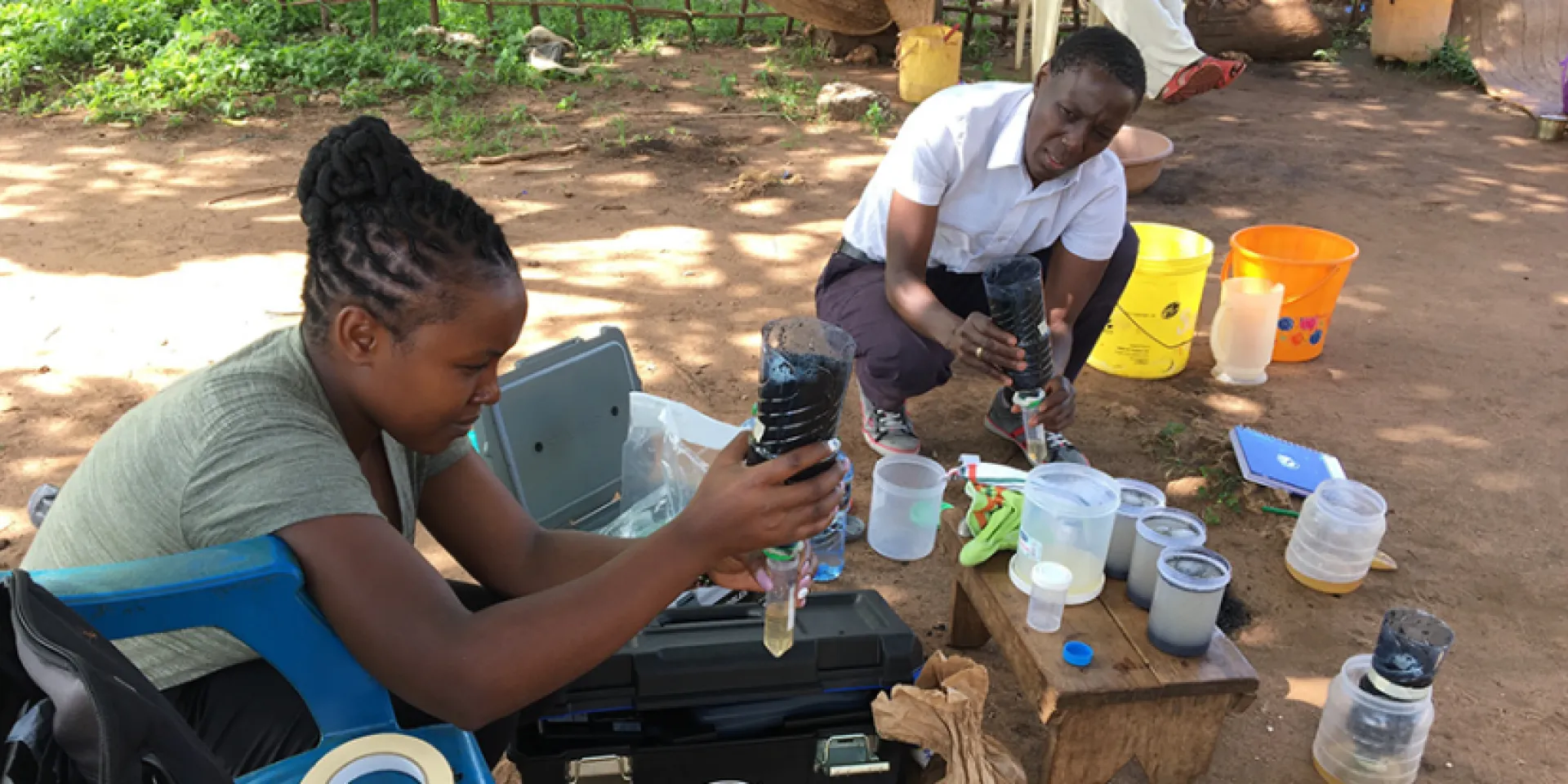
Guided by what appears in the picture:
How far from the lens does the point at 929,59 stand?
23.7ft

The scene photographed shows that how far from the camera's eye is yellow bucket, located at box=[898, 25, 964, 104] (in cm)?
724

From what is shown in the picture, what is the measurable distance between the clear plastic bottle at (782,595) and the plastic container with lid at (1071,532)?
66 cm

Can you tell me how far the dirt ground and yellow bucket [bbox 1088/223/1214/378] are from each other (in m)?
0.09

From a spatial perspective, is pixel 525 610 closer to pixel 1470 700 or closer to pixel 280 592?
pixel 280 592

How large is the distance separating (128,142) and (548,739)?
600 centimetres

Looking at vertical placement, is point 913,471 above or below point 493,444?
below

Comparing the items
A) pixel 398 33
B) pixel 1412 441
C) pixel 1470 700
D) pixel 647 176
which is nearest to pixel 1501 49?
pixel 1412 441

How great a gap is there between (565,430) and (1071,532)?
143 cm

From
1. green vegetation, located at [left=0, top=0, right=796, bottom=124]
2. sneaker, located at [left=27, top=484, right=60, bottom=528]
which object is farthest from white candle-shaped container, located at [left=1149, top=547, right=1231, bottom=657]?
green vegetation, located at [left=0, top=0, right=796, bottom=124]

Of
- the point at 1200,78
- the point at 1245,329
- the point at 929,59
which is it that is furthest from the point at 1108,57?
the point at 1200,78

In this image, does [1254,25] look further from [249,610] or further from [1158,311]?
[249,610]

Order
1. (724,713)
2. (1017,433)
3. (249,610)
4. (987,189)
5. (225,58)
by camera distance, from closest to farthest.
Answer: (249,610)
(724,713)
(987,189)
(1017,433)
(225,58)

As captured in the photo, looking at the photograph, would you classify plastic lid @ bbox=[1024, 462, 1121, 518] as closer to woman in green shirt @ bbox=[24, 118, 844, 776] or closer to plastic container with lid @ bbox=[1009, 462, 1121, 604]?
plastic container with lid @ bbox=[1009, 462, 1121, 604]

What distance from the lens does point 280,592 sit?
1331mm
